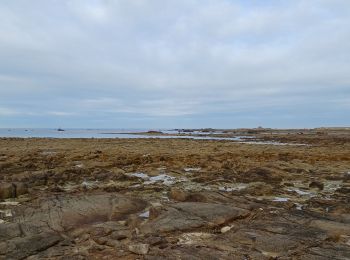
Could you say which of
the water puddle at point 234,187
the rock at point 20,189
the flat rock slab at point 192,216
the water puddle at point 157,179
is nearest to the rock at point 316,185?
the water puddle at point 234,187

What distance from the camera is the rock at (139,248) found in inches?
242

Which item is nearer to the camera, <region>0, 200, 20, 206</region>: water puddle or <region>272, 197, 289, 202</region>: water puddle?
<region>0, 200, 20, 206</region>: water puddle

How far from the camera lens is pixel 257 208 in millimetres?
8672

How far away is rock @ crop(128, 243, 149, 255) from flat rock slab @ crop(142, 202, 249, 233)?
2.58 feet

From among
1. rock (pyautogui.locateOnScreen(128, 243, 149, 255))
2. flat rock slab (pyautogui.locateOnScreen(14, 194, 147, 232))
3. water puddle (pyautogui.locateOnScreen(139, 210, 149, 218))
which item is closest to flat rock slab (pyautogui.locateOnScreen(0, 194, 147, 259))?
flat rock slab (pyautogui.locateOnScreen(14, 194, 147, 232))

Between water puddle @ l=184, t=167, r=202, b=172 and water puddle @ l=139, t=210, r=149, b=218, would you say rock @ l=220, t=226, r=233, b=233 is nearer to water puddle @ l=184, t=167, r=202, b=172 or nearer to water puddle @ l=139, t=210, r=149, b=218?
water puddle @ l=139, t=210, r=149, b=218

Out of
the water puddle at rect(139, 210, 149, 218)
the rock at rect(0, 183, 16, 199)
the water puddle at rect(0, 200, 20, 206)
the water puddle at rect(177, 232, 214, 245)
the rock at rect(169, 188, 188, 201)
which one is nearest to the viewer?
the water puddle at rect(177, 232, 214, 245)

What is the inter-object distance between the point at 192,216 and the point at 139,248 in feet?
6.00

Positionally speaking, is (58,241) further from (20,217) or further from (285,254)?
(285,254)

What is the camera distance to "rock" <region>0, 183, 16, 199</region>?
1031cm

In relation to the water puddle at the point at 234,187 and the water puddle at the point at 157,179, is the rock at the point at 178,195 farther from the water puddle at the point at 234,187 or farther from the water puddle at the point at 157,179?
the water puddle at the point at 157,179

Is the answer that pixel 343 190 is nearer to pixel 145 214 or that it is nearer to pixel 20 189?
pixel 145 214

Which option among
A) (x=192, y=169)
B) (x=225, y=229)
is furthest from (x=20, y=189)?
(x=192, y=169)

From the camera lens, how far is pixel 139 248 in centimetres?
623
